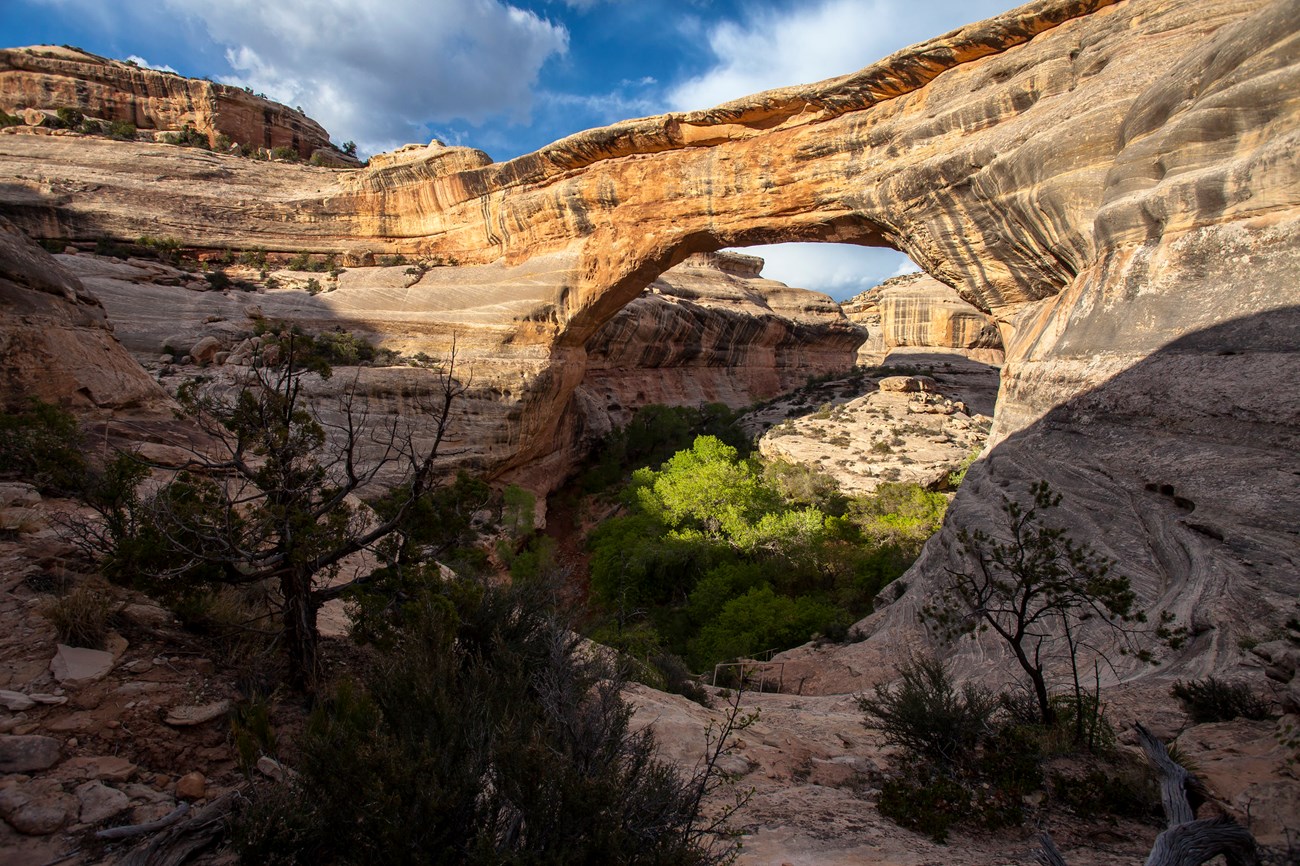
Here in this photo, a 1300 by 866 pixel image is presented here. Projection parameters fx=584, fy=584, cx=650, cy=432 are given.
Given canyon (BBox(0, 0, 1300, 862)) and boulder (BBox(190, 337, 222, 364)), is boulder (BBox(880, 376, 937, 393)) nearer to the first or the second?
canyon (BBox(0, 0, 1300, 862))

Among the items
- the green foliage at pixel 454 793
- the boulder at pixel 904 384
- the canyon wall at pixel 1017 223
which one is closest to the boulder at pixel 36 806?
the green foliage at pixel 454 793

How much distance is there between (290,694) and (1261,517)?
8.36m

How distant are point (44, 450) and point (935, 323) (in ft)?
127

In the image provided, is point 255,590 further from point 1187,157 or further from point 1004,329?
point 1004,329

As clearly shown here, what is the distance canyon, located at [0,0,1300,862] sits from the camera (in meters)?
5.86

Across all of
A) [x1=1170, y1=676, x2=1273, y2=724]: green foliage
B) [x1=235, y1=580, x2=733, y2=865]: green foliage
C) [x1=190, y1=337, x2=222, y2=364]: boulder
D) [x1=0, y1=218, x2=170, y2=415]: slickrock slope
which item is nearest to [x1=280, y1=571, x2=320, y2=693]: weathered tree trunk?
[x1=235, y1=580, x2=733, y2=865]: green foliage

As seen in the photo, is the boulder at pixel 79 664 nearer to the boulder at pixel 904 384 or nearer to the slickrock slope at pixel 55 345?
the slickrock slope at pixel 55 345

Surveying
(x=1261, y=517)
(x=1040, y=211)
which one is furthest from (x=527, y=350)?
(x=1261, y=517)

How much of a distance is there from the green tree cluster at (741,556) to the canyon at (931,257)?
6.09ft

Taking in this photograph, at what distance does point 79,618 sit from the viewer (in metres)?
3.54

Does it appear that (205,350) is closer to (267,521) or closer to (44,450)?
(44,450)

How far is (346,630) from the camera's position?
4.97 metres

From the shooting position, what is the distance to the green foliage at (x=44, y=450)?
14.3 ft

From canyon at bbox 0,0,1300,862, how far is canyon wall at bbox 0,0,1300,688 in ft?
0.14
